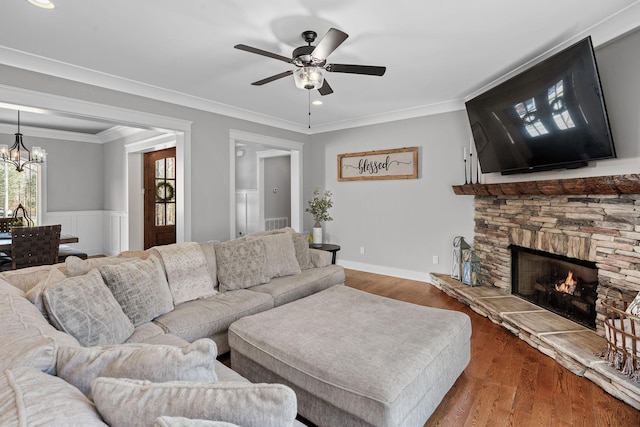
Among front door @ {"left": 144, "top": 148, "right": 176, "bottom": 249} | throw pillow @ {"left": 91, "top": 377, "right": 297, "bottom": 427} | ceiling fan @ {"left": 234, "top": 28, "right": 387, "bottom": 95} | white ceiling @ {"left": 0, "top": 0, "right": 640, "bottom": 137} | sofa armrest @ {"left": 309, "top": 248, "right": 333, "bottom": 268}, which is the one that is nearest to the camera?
throw pillow @ {"left": 91, "top": 377, "right": 297, "bottom": 427}

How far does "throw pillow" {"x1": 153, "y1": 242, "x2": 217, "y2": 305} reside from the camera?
256 cm

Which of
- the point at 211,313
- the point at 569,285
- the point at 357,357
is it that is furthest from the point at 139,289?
the point at 569,285

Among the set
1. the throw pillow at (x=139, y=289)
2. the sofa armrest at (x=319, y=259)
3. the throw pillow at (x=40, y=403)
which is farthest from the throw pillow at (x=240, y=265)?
the throw pillow at (x=40, y=403)

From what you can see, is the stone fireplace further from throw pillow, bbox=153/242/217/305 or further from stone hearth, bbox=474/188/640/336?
throw pillow, bbox=153/242/217/305

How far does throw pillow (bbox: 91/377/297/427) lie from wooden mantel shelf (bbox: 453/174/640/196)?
2.73m

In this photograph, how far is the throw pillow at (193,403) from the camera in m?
0.80

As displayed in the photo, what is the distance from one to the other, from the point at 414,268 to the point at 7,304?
14.4ft

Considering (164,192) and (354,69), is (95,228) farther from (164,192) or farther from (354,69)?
(354,69)

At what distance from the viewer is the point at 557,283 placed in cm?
317

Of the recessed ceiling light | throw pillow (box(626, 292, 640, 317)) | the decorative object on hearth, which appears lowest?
the decorative object on hearth

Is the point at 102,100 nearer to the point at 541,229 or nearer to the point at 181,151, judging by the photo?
the point at 181,151

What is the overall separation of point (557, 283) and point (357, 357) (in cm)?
263

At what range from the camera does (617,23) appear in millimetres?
2301

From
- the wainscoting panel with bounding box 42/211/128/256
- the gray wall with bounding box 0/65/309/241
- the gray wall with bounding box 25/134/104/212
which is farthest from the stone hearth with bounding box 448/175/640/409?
the gray wall with bounding box 25/134/104/212
